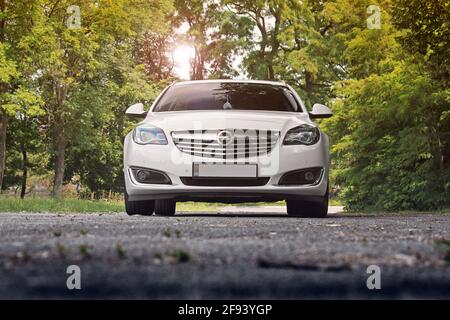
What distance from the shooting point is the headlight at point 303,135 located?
368 inches

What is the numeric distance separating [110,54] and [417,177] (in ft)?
58.5

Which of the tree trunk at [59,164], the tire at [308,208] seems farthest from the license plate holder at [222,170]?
the tree trunk at [59,164]

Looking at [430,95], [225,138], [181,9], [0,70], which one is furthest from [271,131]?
[181,9]

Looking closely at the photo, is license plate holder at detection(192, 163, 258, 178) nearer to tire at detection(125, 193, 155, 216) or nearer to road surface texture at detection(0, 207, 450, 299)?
tire at detection(125, 193, 155, 216)

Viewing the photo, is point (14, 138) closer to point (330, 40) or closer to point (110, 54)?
point (110, 54)

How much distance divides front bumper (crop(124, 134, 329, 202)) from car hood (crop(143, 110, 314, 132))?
0.87 feet

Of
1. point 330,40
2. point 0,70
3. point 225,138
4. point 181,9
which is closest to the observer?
point 225,138

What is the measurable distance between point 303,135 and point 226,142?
995 millimetres

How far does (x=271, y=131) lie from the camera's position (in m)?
9.27

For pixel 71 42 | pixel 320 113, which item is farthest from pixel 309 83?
pixel 320 113

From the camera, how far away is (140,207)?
10125 mm

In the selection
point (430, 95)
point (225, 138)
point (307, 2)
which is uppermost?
point (307, 2)

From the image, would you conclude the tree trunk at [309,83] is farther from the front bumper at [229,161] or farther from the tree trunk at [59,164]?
the front bumper at [229,161]
